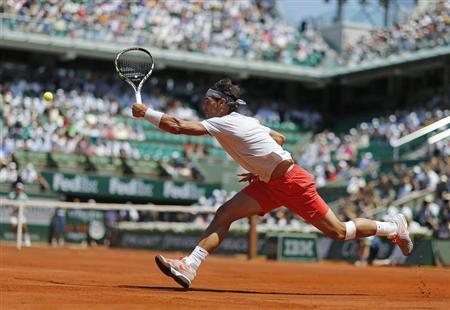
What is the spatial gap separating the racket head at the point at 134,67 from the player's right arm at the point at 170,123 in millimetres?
1168

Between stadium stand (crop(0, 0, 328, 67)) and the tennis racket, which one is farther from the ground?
the tennis racket

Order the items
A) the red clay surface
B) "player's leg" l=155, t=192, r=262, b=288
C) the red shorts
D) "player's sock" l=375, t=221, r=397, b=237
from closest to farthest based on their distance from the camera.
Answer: the red clay surface → "player's leg" l=155, t=192, r=262, b=288 → the red shorts → "player's sock" l=375, t=221, r=397, b=237

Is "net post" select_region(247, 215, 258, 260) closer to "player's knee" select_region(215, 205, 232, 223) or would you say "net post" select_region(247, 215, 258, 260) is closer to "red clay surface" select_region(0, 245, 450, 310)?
"red clay surface" select_region(0, 245, 450, 310)

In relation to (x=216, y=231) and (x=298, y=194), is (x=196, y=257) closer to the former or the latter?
(x=216, y=231)

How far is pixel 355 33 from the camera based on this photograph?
152 ft

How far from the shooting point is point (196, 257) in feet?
30.1

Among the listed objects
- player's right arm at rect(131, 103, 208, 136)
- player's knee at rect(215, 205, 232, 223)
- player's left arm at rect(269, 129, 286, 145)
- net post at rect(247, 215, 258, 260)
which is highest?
player's right arm at rect(131, 103, 208, 136)

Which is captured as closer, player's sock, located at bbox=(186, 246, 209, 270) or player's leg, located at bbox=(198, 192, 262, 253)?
player's sock, located at bbox=(186, 246, 209, 270)

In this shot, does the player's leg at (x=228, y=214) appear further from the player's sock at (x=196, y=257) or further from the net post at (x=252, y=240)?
the net post at (x=252, y=240)

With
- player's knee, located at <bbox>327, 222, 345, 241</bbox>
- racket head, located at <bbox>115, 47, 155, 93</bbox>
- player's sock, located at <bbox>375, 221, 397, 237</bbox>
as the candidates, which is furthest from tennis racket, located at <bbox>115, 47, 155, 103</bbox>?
player's sock, located at <bbox>375, 221, 397, 237</bbox>

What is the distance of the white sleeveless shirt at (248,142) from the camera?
8.94 meters

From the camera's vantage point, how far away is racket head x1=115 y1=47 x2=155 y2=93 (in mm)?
9945

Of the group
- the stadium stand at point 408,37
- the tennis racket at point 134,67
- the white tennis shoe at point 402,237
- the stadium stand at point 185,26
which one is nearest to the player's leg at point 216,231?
the white tennis shoe at point 402,237

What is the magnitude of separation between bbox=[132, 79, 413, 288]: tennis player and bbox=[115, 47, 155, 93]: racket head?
3.42 ft
